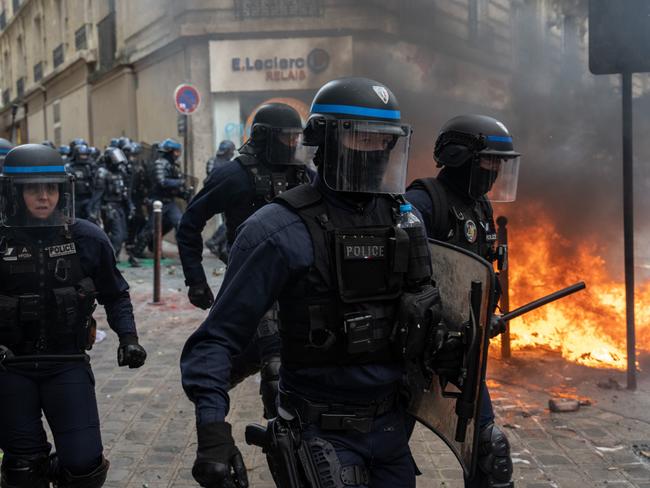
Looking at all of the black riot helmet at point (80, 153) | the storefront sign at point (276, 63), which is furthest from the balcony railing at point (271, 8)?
the black riot helmet at point (80, 153)

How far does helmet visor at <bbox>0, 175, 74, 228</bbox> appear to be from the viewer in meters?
3.23

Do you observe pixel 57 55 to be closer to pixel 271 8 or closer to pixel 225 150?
pixel 271 8

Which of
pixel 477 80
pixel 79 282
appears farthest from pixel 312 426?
pixel 477 80

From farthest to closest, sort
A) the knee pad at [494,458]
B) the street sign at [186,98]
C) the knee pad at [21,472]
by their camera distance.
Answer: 1. the street sign at [186,98]
2. the knee pad at [494,458]
3. the knee pad at [21,472]

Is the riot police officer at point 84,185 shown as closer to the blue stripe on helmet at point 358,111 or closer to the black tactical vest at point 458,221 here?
the black tactical vest at point 458,221

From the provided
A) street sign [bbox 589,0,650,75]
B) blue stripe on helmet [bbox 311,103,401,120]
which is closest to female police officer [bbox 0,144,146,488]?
Answer: blue stripe on helmet [bbox 311,103,401,120]

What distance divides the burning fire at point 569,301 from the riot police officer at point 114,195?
23.2ft

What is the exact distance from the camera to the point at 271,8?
15.2 meters

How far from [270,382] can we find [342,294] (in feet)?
5.70

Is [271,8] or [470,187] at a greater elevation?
[271,8]

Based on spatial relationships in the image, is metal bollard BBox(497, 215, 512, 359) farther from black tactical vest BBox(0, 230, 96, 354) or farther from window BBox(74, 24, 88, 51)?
window BBox(74, 24, 88, 51)

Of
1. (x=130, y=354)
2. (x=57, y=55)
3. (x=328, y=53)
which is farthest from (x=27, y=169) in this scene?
(x=57, y=55)

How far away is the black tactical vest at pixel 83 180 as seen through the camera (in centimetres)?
1225

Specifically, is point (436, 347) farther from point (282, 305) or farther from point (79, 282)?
point (79, 282)
